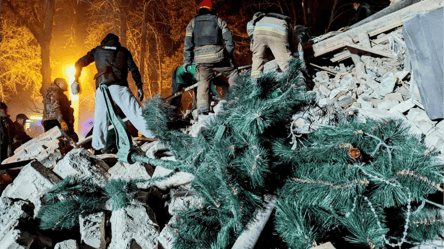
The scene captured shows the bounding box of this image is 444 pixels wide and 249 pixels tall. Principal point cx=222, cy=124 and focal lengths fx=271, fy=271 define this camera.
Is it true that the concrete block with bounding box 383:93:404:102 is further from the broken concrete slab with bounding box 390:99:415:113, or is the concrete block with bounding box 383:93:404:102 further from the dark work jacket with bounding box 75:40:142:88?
the dark work jacket with bounding box 75:40:142:88

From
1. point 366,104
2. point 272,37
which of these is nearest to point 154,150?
point 272,37

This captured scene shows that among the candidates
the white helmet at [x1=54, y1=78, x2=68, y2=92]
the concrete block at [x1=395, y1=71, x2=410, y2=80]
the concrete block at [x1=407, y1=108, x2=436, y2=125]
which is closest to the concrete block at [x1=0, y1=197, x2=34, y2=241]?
the concrete block at [x1=407, y1=108, x2=436, y2=125]

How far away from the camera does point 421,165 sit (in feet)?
6.02

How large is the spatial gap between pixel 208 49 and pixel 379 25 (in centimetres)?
361

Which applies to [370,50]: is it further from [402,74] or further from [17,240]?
[17,240]

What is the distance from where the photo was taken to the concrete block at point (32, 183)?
3281 millimetres

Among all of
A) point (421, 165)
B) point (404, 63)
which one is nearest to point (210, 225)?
point (421, 165)

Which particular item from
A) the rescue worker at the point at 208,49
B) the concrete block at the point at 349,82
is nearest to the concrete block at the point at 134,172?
the rescue worker at the point at 208,49

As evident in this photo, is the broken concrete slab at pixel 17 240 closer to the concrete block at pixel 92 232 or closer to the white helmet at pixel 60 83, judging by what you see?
the concrete block at pixel 92 232

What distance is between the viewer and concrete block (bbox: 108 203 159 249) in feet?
7.91

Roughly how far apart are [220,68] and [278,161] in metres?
3.74

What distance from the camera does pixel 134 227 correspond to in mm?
2465

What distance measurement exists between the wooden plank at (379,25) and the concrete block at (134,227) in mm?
5438

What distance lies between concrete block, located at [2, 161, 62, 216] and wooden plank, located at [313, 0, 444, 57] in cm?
581
